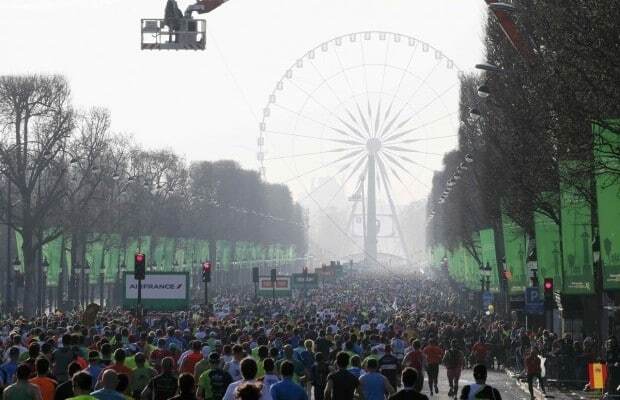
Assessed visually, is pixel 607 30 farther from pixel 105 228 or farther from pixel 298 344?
pixel 105 228

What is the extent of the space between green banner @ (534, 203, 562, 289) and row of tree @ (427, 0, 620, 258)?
0.97 meters

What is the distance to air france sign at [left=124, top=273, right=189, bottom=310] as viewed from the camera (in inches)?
2217

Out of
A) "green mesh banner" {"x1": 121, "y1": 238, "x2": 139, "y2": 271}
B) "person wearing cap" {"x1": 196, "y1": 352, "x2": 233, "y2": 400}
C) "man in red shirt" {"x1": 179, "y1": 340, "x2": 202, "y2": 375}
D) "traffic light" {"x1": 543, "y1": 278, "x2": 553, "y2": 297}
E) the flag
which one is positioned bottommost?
the flag

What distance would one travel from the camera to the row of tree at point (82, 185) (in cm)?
7806

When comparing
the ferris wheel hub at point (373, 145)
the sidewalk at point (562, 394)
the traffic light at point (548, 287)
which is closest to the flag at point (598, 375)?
the sidewalk at point (562, 394)

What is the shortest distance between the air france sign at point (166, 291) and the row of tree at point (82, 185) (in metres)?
17.7

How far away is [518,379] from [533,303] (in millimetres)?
2562

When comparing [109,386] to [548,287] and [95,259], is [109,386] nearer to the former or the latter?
[548,287]

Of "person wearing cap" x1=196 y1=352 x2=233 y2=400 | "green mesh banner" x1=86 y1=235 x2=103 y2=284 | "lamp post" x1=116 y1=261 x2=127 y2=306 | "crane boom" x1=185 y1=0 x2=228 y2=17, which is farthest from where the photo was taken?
"lamp post" x1=116 y1=261 x2=127 y2=306

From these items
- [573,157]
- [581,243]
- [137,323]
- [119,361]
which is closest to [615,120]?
[573,157]

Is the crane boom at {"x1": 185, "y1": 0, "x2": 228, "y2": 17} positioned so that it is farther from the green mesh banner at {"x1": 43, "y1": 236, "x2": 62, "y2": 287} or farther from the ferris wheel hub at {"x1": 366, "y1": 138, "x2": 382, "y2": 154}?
the ferris wheel hub at {"x1": 366, "y1": 138, "x2": 382, "y2": 154}

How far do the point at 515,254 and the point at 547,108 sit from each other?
17132 mm

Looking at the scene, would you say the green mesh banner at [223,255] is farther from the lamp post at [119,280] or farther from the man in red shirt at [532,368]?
the man in red shirt at [532,368]

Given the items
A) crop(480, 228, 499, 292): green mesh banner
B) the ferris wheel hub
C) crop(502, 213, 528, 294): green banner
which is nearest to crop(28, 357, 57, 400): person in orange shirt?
crop(502, 213, 528, 294): green banner
